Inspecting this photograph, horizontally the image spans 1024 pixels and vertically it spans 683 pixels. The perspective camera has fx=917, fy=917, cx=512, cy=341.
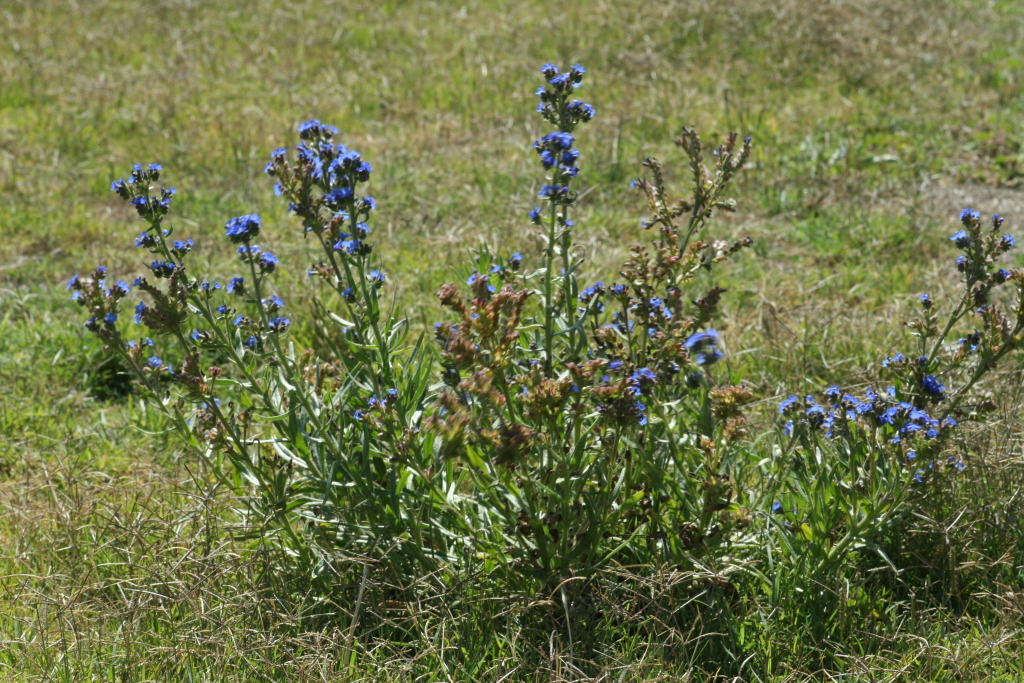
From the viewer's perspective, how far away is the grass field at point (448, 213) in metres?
2.41

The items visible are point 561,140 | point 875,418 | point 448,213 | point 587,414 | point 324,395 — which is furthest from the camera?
point 448,213

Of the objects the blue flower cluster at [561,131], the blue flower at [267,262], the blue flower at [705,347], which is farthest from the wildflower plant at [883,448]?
the blue flower at [267,262]

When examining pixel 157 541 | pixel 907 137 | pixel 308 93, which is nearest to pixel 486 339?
pixel 157 541

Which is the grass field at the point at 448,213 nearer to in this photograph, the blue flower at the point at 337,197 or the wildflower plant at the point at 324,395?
the wildflower plant at the point at 324,395

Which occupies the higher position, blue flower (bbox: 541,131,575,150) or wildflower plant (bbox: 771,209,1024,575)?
blue flower (bbox: 541,131,575,150)

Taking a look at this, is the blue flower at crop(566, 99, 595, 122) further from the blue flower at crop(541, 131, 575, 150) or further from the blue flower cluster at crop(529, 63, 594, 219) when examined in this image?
the blue flower at crop(541, 131, 575, 150)

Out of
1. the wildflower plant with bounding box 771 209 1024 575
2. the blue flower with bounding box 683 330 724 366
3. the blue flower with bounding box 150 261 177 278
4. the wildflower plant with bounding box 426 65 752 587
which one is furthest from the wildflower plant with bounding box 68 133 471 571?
the wildflower plant with bounding box 771 209 1024 575

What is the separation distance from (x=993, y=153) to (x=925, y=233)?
1.66m

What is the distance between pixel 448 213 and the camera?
5.64 meters

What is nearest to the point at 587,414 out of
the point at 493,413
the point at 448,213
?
the point at 493,413

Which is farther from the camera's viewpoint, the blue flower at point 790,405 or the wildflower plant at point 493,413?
the blue flower at point 790,405

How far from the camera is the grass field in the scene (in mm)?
2408

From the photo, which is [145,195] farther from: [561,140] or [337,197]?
[561,140]

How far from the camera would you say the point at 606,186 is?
19.5 ft
